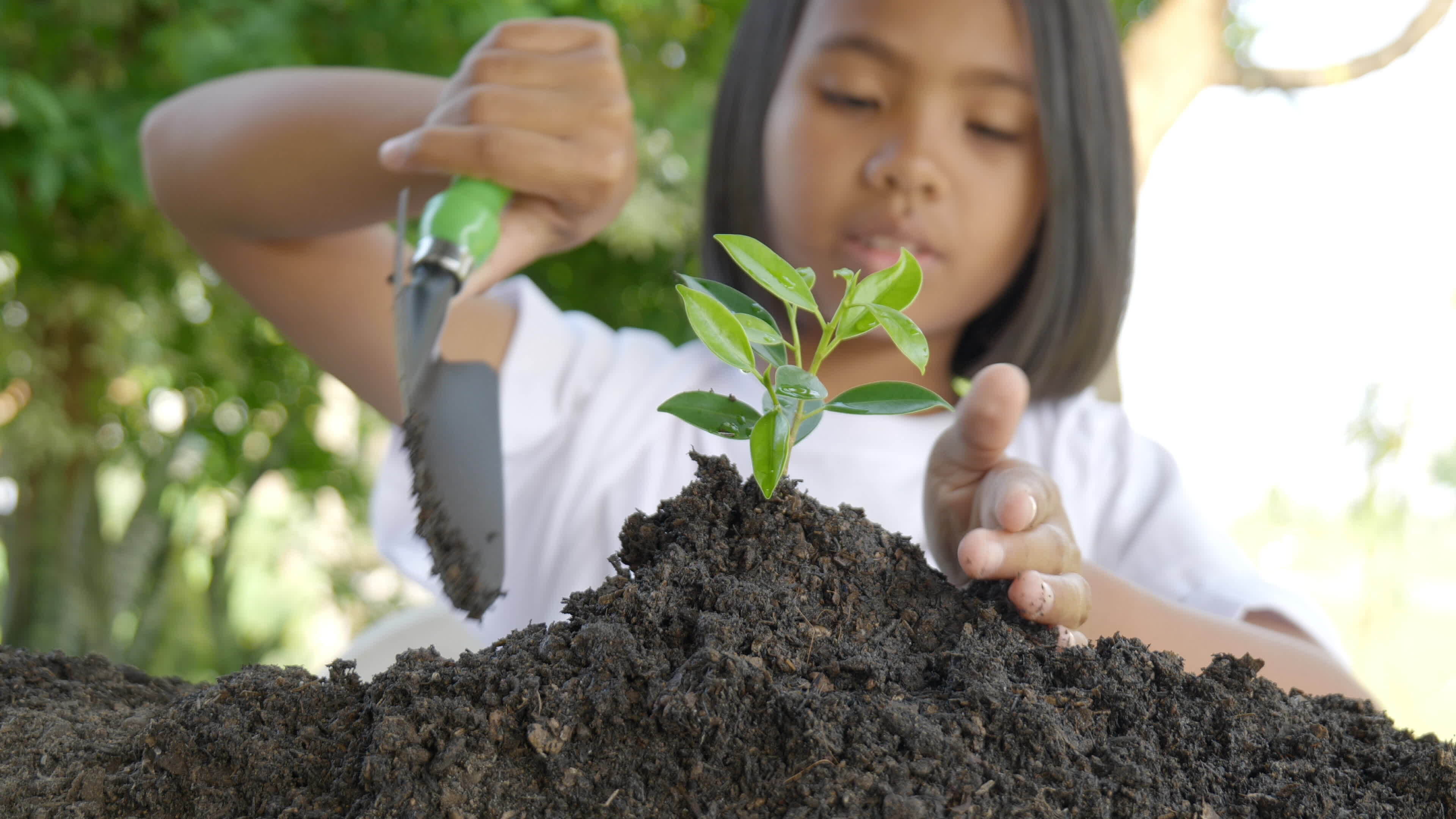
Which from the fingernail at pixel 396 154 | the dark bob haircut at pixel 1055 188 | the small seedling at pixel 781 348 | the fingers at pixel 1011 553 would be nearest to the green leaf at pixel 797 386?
the small seedling at pixel 781 348

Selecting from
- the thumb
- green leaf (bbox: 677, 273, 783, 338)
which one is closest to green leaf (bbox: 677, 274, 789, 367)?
green leaf (bbox: 677, 273, 783, 338)

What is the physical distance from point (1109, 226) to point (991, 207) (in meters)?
0.26

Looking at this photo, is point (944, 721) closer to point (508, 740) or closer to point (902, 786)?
point (902, 786)

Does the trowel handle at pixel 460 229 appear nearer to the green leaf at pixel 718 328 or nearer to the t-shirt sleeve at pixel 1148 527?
the green leaf at pixel 718 328

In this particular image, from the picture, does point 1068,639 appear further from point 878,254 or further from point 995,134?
point 995,134

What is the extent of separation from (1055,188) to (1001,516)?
0.80m

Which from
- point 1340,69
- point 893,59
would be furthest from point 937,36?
point 1340,69

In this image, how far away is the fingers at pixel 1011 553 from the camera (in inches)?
20.1

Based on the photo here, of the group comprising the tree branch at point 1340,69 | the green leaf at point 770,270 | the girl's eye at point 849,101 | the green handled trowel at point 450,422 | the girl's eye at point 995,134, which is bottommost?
the green handled trowel at point 450,422

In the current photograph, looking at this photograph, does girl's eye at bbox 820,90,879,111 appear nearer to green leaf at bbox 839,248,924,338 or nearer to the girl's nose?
the girl's nose

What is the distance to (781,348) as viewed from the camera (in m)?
0.54

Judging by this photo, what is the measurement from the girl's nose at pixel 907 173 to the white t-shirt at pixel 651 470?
344 mm

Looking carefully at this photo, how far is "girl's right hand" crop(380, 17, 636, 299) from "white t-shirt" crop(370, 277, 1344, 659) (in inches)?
12.3

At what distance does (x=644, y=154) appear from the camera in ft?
6.93
